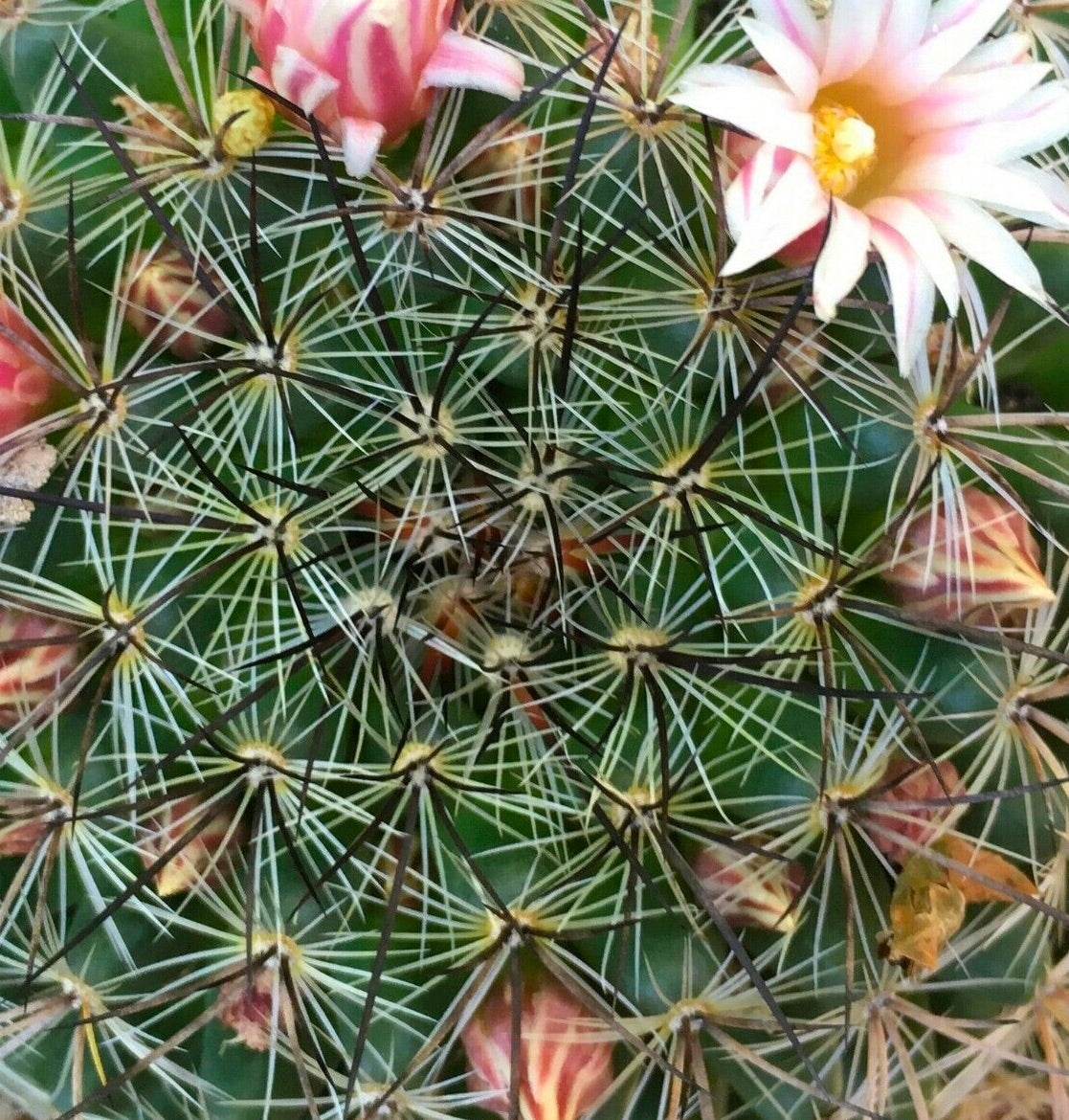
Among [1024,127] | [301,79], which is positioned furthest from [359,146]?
[1024,127]

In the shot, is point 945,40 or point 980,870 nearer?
point 945,40

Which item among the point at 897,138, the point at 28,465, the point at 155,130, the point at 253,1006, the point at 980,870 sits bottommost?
the point at 253,1006

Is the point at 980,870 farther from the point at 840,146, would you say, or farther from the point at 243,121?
the point at 243,121

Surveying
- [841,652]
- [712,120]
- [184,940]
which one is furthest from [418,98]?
[184,940]

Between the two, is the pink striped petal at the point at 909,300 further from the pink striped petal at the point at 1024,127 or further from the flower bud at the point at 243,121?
the flower bud at the point at 243,121

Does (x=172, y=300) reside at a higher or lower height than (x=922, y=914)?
higher

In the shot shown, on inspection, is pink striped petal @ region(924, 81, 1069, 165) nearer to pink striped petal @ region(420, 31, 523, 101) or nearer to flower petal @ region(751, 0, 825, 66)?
flower petal @ region(751, 0, 825, 66)

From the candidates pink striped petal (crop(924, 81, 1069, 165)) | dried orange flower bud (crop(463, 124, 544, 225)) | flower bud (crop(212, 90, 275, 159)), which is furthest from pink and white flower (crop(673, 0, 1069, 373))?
flower bud (crop(212, 90, 275, 159))

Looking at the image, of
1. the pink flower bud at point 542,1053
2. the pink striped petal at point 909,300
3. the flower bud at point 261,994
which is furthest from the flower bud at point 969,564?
the flower bud at point 261,994
